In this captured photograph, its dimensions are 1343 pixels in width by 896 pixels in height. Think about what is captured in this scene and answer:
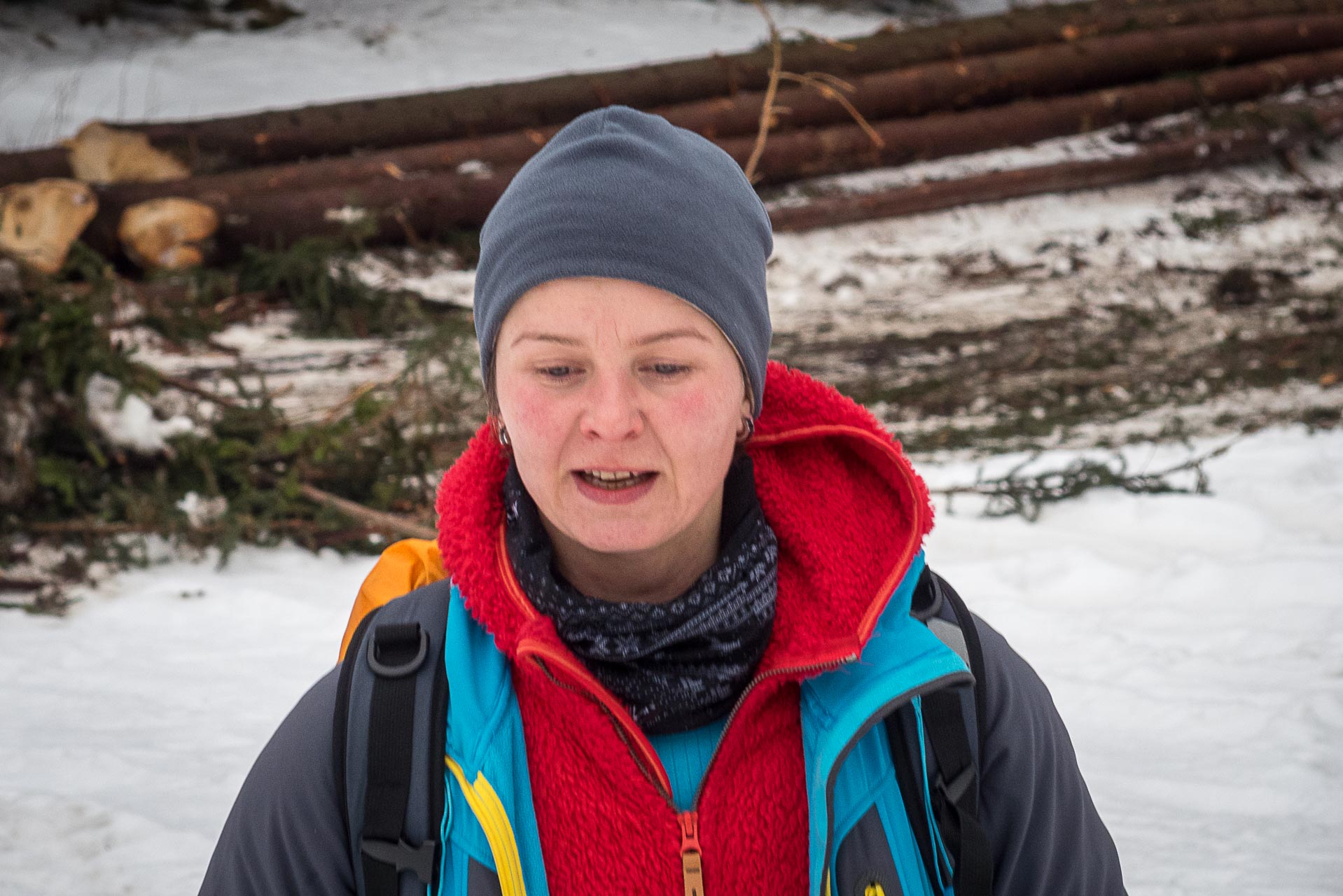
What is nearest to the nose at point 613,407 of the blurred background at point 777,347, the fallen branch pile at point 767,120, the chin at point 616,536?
the chin at point 616,536

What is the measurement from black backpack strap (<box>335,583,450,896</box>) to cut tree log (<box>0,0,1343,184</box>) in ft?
20.8

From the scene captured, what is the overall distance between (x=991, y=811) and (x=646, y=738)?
1.73 feet

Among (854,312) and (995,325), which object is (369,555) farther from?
(995,325)

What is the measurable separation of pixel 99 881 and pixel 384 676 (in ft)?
5.27

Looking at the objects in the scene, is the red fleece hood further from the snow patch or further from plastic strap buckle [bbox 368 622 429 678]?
the snow patch

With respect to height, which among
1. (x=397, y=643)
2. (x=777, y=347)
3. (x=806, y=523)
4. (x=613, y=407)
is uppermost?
(x=613, y=407)

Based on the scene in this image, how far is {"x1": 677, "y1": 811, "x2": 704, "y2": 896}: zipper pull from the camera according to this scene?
1.42 meters

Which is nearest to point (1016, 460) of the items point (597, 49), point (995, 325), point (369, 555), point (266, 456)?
point (995, 325)

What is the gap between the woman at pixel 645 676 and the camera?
1375mm

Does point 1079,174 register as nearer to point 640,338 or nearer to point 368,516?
point 368,516

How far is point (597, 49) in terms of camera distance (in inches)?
409

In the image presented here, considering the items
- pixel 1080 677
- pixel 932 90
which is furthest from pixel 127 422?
pixel 932 90

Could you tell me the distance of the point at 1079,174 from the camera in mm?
7535


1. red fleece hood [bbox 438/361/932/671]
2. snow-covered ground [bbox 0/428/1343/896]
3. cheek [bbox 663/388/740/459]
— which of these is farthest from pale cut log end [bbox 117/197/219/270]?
cheek [bbox 663/388/740/459]
